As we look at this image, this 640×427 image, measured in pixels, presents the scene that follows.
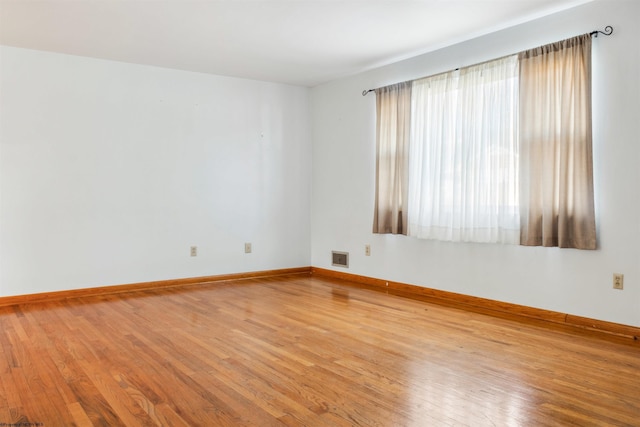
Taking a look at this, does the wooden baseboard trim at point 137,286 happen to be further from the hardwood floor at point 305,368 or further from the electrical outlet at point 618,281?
the electrical outlet at point 618,281

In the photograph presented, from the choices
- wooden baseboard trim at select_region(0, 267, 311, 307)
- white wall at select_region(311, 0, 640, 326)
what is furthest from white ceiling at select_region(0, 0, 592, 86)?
wooden baseboard trim at select_region(0, 267, 311, 307)

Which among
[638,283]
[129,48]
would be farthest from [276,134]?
[638,283]

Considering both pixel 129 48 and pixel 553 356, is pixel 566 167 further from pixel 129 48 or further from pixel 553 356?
pixel 129 48

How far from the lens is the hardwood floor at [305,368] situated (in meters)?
2.20

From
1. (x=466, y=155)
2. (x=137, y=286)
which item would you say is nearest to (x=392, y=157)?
(x=466, y=155)

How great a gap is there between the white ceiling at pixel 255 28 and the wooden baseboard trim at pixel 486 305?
7.55 ft

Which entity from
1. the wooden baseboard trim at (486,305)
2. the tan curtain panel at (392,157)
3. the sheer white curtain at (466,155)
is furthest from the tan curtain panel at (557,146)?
the tan curtain panel at (392,157)

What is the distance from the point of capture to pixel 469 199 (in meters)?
4.45

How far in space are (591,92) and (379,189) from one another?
2.27 m

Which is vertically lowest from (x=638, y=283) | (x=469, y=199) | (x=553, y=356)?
(x=553, y=356)

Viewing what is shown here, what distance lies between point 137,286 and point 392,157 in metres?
2.97

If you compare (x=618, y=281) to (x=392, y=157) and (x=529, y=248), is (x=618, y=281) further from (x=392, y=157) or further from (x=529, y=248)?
(x=392, y=157)

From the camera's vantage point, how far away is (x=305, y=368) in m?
2.77

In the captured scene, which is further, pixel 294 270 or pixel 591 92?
pixel 294 270
